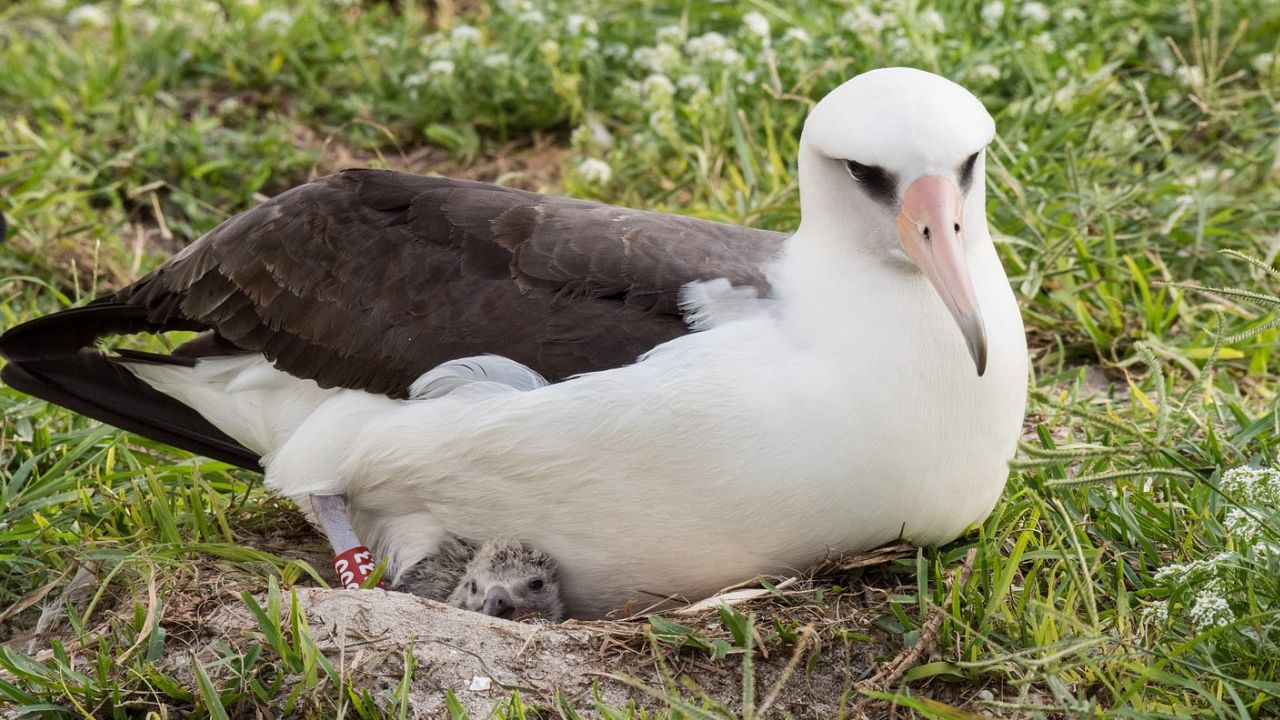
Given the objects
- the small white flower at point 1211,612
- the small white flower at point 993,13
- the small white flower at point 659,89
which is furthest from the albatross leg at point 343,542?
the small white flower at point 993,13

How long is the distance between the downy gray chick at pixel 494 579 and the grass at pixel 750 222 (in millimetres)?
370

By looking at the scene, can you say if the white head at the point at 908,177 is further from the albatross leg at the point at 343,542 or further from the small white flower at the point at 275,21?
the small white flower at the point at 275,21

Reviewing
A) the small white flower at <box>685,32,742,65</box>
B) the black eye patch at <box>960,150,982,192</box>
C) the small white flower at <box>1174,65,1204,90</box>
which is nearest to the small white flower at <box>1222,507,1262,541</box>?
the black eye patch at <box>960,150,982,192</box>

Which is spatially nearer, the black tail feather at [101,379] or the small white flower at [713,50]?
the black tail feather at [101,379]

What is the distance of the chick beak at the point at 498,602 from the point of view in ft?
13.1

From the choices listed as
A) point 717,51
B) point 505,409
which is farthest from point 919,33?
point 505,409

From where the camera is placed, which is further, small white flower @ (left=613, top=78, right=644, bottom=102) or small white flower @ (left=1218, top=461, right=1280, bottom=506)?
small white flower @ (left=613, top=78, right=644, bottom=102)

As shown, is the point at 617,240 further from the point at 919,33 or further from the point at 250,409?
the point at 919,33

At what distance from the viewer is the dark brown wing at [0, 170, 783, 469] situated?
3.94m

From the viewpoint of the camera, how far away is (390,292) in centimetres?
424

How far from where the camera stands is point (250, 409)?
4.62m

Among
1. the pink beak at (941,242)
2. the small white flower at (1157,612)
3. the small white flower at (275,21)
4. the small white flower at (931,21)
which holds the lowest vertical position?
the small white flower at (1157,612)

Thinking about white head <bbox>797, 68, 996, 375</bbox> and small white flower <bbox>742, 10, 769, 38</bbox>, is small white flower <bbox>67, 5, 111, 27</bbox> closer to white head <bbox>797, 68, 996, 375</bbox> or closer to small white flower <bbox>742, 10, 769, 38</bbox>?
small white flower <bbox>742, 10, 769, 38</bbox>

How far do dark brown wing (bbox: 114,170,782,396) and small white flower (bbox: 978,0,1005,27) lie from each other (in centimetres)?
279
